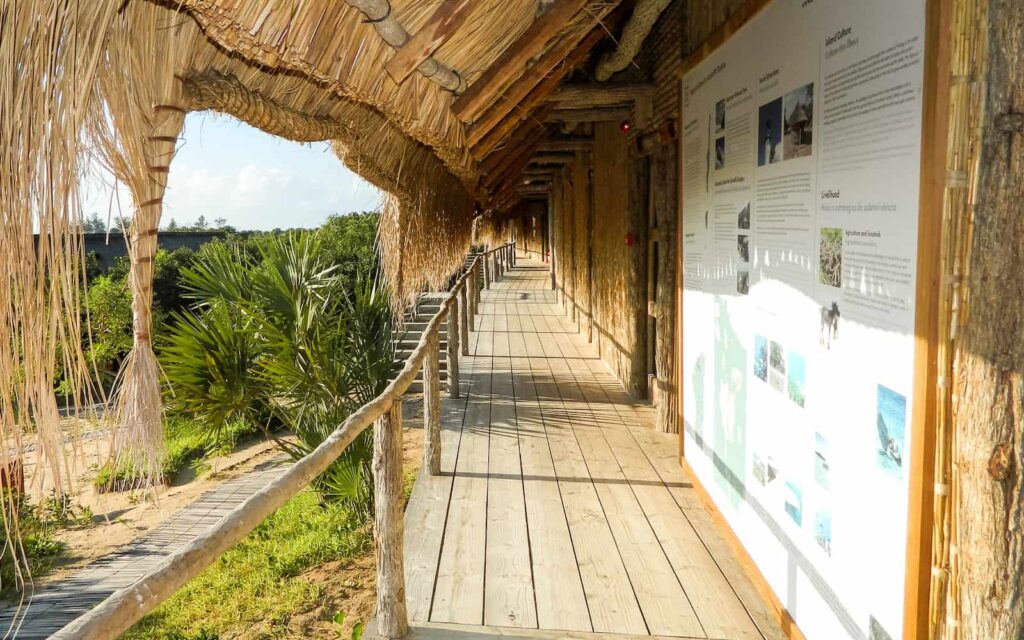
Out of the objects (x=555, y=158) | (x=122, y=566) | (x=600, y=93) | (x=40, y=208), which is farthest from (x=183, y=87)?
(x=555, y=158)

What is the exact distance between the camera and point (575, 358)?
7383 millimetres

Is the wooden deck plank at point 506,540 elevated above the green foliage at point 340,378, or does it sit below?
below

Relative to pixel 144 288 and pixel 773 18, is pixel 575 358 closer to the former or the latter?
pixel 773 18

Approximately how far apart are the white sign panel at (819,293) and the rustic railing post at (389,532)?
51.5 inches

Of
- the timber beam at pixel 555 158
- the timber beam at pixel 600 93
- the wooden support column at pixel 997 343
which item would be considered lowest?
the wooden support column at pixel 997 343

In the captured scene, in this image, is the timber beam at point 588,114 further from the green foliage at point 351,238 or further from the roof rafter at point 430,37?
the green foliage at point 351,238

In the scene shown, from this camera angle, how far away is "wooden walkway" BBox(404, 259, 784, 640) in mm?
2363

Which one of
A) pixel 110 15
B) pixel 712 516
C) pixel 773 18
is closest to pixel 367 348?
pixel 712 516

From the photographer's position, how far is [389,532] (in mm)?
2223

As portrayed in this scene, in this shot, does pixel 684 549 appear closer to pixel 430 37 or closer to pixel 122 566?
pixel 430 37

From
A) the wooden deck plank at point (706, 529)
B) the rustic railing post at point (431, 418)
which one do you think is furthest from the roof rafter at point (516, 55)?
the wooden deck plank at point (706, 529)

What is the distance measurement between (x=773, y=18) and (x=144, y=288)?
6.87 ft

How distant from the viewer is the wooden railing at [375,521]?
3.45 feet

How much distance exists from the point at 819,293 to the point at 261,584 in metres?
4.23
